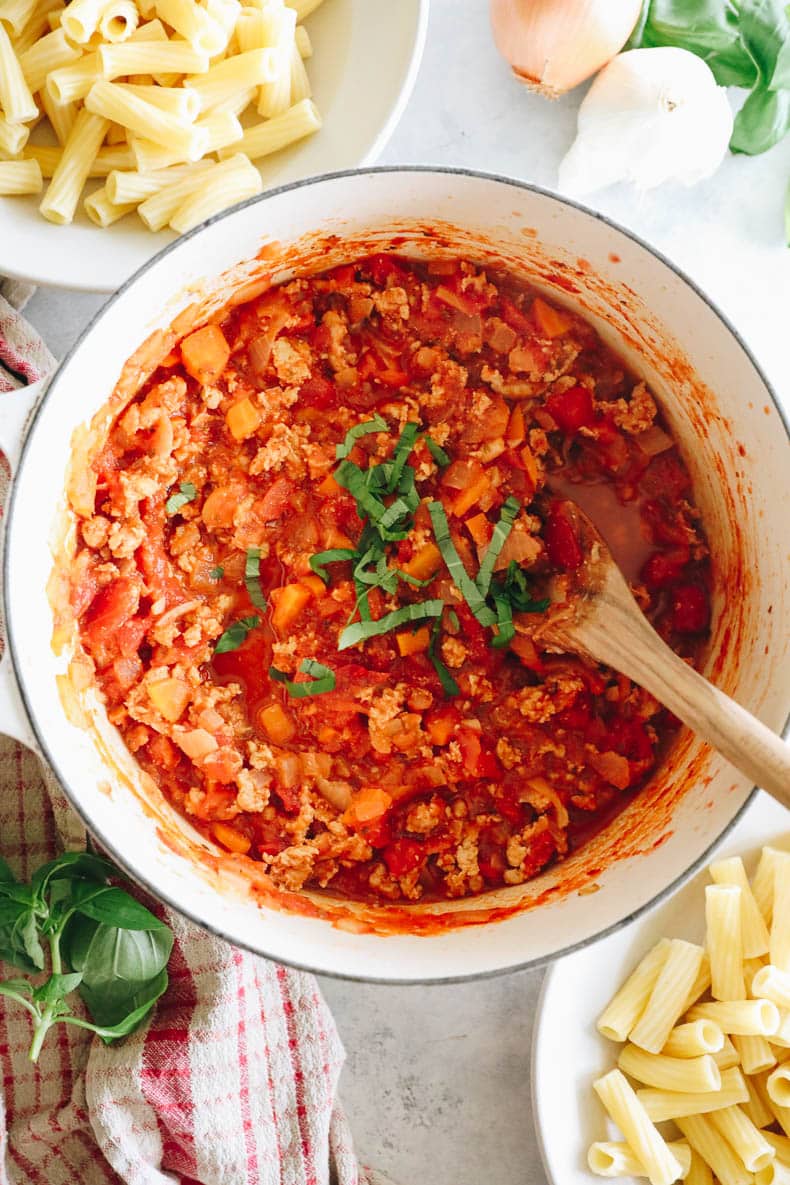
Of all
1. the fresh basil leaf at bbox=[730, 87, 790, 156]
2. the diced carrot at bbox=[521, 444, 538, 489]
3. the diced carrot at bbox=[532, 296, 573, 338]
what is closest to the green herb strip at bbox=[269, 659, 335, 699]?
the diced carrot at bbox=[521, 444, 538, 489]

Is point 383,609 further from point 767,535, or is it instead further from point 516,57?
point 516,57

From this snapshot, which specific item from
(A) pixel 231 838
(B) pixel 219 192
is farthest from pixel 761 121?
(A) pixel 231 838

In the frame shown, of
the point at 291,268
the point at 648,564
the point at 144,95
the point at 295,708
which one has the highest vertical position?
the point at 144,95

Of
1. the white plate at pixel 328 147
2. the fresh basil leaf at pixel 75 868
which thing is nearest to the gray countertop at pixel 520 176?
the white plate at pixel 328 147

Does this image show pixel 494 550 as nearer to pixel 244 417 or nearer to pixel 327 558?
pixel 327 558

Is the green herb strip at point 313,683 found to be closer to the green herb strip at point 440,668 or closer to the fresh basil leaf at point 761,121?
the green herb strip at point 440,668

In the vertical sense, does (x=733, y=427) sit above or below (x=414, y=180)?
below

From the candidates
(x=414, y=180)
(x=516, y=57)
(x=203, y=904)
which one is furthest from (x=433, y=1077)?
(x=516, y=57)
